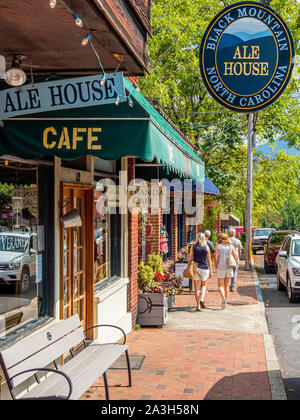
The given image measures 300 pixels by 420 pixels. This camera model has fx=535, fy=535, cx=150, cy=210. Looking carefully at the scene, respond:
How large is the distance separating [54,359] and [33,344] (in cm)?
53

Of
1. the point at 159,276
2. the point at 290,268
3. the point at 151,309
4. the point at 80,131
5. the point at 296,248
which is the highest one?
the point at 80,131

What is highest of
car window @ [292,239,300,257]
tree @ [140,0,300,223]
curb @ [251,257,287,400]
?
tree @ [140,0,300,223]

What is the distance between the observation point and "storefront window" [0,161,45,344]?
5.53m

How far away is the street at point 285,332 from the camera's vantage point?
7.25 meters

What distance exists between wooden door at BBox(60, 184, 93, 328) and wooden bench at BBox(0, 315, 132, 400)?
2.83ft

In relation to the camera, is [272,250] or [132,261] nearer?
[132,261]

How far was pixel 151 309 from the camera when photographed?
406 inches

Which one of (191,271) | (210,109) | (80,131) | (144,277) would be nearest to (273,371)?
(144,277)

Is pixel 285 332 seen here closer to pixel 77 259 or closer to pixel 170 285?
pixel 170 285

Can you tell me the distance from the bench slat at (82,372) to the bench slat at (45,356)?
0.15m

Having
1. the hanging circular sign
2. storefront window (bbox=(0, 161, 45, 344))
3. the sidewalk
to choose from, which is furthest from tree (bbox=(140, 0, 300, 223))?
storefront window (bbox=(0, 161, 45, 344))

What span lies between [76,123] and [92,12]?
1555mm

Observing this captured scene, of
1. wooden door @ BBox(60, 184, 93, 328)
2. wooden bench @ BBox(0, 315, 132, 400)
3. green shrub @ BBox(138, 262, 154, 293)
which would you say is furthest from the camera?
green shrub @ BBox(138, 262, 154, 293)

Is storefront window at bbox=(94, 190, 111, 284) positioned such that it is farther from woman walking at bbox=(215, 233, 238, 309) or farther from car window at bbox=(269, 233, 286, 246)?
car window at bbox=(269, 233, 286, 246)
